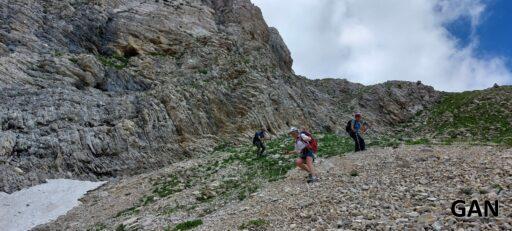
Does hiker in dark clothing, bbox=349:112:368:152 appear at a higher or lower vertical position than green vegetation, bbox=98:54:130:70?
lower

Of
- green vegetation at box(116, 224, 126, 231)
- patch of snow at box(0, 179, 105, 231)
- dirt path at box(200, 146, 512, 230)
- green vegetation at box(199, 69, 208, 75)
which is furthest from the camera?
green vegetation at box(199, 69, 208, 75)

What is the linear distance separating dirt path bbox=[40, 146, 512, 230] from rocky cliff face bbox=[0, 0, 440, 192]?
9057mm

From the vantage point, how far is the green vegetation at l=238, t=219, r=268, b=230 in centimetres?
1322

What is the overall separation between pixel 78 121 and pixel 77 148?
Result: 3279mm

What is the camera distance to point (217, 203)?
1972 cm

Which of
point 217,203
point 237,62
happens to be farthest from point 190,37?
point 217,203

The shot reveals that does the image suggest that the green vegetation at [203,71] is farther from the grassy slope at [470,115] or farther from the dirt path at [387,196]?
Answer: the dirt path at [387,196]

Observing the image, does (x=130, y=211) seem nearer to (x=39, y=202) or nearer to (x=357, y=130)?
(x=39, y=202)

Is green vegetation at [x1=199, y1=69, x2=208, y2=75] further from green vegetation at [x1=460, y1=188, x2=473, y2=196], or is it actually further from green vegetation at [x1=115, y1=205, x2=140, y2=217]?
Answer: green vegetation at [x1=460, y1=188, x2=473, y2=196]

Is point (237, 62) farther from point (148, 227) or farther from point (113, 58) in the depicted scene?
point (148, 227)

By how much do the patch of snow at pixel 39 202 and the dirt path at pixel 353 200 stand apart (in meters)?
1.33

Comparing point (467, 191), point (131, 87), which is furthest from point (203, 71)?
point (467, 191)

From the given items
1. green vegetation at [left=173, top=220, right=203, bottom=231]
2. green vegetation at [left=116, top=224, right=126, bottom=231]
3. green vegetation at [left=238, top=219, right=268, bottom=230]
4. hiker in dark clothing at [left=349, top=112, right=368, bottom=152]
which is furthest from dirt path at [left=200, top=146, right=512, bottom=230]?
hiker in dark clothing at [left=349, top=112, right=368, bottom=152]

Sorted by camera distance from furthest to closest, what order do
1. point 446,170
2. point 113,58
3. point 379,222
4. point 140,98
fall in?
point 113,58 < point 140,98 < point 446,170 < point 379,222
